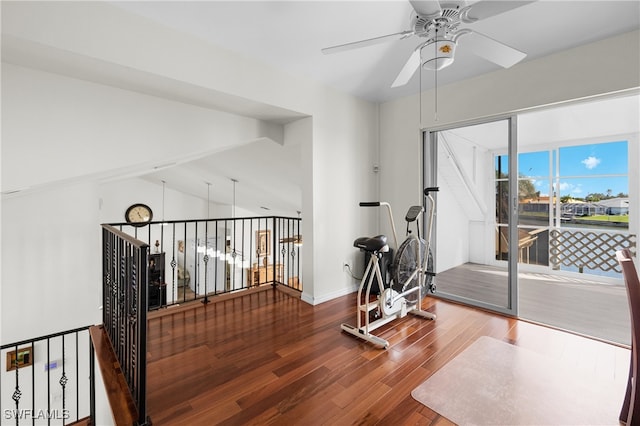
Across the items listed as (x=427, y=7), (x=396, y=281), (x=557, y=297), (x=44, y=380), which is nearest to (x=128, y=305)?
(x=396, y=281)

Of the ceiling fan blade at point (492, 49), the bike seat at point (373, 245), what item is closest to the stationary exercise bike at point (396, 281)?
the bike seat at point (373, 245)

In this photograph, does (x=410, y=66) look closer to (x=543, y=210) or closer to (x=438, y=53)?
(x=438, y=53)

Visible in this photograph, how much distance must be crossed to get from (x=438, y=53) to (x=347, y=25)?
0.91 metres

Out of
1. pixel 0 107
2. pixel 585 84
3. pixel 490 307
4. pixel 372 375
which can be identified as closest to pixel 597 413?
pixel 372 375

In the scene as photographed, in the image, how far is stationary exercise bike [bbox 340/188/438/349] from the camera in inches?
102

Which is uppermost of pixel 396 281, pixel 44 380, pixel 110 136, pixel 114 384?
pixel 110 136

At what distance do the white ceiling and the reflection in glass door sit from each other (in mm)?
895

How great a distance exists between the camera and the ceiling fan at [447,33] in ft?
4.94

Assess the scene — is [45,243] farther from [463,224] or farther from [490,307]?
[463,224]

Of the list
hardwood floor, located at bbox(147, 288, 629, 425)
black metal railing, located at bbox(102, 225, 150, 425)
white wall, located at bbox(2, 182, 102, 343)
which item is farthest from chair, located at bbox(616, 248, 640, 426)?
white wall, located at bbox(2, 182, 102, 343)

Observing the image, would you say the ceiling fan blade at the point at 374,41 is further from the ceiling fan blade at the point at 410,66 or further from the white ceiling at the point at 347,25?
the white ceiling at the point at 347,25

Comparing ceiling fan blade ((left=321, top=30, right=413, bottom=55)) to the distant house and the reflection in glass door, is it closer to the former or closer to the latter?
the reflection in glass door

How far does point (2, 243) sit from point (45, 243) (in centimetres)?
37

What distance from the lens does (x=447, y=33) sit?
→ 5.85ft
